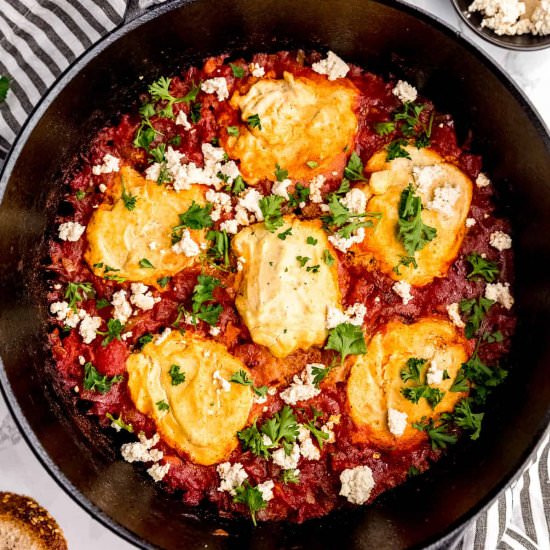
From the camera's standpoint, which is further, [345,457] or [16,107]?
[16,107]

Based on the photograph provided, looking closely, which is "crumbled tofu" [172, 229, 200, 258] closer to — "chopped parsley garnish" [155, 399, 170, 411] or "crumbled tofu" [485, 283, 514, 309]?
"chopped parsley garnish" [155, 399, 170, 411]

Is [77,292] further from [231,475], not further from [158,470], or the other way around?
[231,475]

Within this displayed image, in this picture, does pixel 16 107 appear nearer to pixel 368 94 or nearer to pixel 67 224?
pixel 67 224

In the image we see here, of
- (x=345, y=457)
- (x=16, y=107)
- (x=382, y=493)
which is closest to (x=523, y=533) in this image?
(x=382, y=493)

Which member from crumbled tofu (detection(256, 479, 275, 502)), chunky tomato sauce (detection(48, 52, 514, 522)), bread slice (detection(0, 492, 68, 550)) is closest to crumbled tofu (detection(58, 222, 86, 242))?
chunky tomato sauce (detection(48, 52, 514, 522))

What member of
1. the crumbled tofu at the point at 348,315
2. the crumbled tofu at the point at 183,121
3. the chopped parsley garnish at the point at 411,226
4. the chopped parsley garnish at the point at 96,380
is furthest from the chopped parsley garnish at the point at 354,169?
the chopped parsley garnish at the point at 96,380

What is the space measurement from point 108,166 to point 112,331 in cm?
108

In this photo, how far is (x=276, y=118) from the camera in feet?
15.9

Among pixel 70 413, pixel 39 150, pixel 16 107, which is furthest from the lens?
pixel 16 107

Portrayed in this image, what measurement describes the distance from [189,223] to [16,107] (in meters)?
1.70

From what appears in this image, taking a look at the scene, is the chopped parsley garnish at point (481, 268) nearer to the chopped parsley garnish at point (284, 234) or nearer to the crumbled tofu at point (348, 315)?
the crumbled tofu at point (348, 315)

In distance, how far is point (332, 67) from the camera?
5.07 meters

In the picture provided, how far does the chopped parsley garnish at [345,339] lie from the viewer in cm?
479

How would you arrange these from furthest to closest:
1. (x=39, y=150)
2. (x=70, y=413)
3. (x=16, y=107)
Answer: (x=16, y=107) < (x=70, y=413) < (x=39, y=150)
